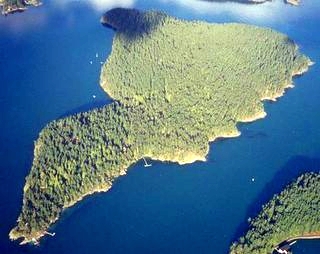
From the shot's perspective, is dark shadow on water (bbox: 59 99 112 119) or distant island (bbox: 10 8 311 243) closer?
distant island (bbox: 10 8 311 243)

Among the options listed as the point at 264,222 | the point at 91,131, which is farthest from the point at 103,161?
the point at 264,222

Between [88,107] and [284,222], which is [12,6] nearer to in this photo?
[88,107]

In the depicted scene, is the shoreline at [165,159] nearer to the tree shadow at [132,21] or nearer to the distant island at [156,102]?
the distant island at [156,102]

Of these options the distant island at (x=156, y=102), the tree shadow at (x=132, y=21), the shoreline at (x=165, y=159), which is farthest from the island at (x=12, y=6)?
the shoreline at (x=165, y=159)

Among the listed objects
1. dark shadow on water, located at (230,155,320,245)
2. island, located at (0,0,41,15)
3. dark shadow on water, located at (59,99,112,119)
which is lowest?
dark shadow on water, located at (230,155,320,245)

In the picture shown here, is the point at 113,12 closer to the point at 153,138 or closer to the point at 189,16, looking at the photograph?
the point at 189,16

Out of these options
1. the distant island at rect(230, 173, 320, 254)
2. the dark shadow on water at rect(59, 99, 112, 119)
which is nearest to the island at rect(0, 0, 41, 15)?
the dark shadow on water at rect(59, 99, 112, 119)

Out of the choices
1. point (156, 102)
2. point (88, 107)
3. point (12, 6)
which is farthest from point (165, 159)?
point (12, 6)

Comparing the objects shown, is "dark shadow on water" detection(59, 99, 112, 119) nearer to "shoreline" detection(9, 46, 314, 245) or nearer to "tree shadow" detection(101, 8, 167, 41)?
"shoreline" detection(9, 46, 314, 245)
